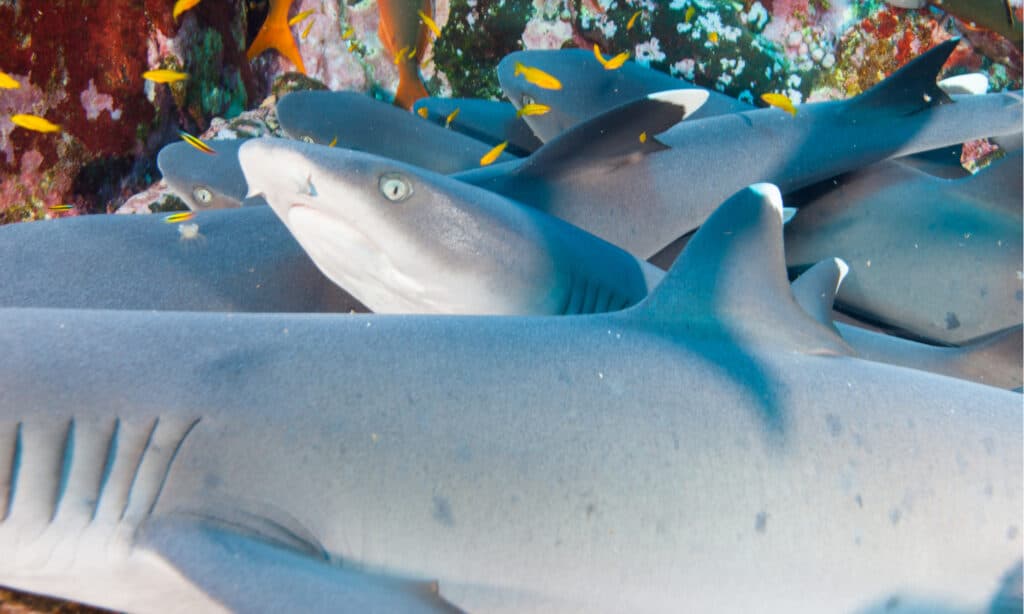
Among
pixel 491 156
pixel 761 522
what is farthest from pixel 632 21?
pixel 761 522

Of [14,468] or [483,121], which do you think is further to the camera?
[483,121]

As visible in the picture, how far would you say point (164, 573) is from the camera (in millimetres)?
1057


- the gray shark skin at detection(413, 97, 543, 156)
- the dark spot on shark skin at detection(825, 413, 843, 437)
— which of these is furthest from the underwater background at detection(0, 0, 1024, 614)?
the dark spot on shark skin at detection(825, 413, 843, 437)

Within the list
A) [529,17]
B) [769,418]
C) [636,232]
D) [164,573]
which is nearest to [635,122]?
[636,232]

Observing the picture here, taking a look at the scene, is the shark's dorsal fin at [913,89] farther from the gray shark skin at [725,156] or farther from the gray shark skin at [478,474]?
the gray shark skin at [478,474]

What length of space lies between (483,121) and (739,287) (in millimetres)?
2450

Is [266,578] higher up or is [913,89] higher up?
[913,89]

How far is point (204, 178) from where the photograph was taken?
9.61 ft

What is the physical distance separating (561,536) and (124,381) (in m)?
0.80

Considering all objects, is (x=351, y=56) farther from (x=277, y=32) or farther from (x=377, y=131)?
(x=377, y=131)

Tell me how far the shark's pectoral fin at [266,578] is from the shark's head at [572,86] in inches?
98.7

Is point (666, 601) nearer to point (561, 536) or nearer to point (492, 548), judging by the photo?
point (561, 536)

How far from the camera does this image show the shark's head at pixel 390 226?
1734 millimetres

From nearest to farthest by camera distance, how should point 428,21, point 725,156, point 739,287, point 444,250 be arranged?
point 739,287 < point 444,250 < point 725,156 < point 428,21
